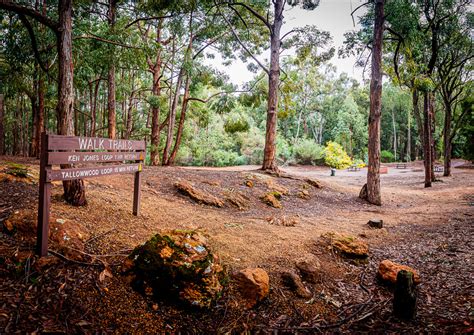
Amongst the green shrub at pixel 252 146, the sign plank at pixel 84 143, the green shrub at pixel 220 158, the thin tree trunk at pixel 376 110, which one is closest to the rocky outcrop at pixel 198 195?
the sign plank at pixel 84 143

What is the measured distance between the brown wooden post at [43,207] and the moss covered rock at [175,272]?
35.0 inches

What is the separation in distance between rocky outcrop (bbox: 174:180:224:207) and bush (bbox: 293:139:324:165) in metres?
25.6

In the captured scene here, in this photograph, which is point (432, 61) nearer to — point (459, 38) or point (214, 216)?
point (459, 38)

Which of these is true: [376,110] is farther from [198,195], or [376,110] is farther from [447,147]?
[447,147]

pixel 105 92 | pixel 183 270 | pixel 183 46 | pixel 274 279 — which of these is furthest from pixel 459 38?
pixel 105 92

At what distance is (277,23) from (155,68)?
7.28 meters

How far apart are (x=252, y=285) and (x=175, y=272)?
0.92 metres

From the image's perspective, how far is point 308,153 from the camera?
103 feet

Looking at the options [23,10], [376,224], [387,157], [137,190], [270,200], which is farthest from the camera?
[387,157]

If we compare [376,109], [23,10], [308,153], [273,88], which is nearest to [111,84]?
[273,88]

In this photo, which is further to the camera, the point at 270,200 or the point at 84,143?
the point at 270,200

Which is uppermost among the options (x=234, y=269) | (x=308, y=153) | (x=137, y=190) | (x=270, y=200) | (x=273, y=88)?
(x=273, y=88)

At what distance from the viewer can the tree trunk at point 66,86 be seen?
4.36 meters

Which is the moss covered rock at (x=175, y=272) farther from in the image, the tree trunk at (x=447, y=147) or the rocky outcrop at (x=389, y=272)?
the tree trunk at (x=447, y=147)
